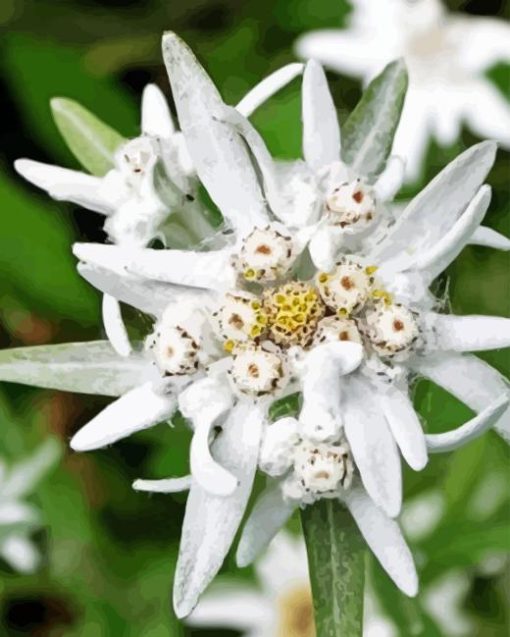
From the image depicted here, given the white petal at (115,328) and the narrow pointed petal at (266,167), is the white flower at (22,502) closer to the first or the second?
the white petal at (115,328)

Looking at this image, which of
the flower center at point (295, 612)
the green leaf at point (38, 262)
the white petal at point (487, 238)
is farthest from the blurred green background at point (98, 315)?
the white petal at point (487, 238)

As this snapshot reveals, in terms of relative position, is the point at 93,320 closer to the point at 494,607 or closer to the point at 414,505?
the point at 414,505

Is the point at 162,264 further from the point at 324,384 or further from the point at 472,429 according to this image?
the point at 472,429

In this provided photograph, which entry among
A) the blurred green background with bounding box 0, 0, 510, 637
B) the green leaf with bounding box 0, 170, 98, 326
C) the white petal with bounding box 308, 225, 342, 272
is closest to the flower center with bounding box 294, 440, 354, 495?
the white petal with bounding box 308, 225, 342, 272

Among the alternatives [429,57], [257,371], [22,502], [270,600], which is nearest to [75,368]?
→ [257,371]

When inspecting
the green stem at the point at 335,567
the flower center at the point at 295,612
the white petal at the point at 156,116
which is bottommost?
the flower center at the point at 295,612

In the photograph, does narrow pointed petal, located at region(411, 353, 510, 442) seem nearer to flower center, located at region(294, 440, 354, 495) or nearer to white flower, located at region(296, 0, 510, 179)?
flower center, located at region(294, 440, 354, 495)
